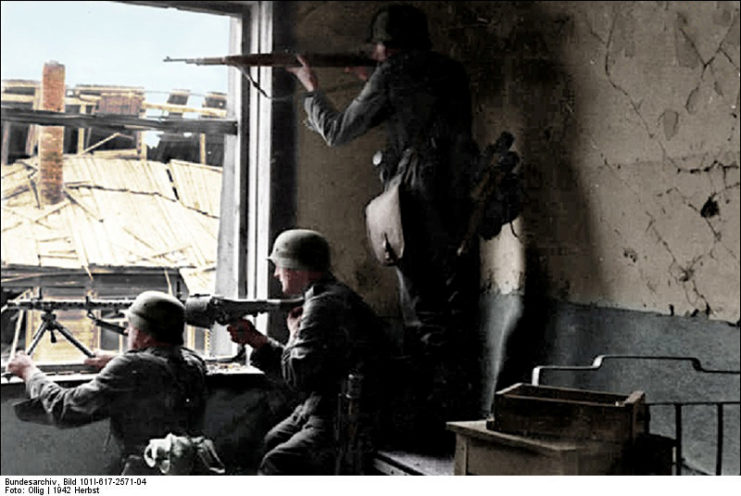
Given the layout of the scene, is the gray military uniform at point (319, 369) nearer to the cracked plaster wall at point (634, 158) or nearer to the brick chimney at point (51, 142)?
the cracked plaster wall at point (634, 158)

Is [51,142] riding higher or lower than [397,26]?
lower

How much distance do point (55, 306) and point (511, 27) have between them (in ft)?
2.16

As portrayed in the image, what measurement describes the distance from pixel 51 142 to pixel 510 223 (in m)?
0.57

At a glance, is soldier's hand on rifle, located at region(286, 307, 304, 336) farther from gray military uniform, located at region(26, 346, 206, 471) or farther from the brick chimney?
the brick chimney

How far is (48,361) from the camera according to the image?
1.09 meters

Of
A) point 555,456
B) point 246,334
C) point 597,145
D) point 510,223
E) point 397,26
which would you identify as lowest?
point 555,456

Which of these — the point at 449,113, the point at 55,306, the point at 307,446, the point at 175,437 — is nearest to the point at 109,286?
the point at 55,306

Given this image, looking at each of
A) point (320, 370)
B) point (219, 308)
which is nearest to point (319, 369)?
point (320, 370)

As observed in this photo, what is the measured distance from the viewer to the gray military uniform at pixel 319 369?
1143mm

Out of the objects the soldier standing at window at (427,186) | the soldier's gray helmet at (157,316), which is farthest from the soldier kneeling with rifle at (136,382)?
the soldier standing at window at (427,186)

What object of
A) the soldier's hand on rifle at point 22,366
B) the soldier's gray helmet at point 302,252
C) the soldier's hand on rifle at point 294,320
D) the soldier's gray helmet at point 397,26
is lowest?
the soldier's hand on rifle at point 22,366

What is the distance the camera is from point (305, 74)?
1176 millimetres

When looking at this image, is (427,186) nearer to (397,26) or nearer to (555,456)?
(397,26)

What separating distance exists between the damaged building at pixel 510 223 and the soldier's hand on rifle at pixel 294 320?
0.01 metres
